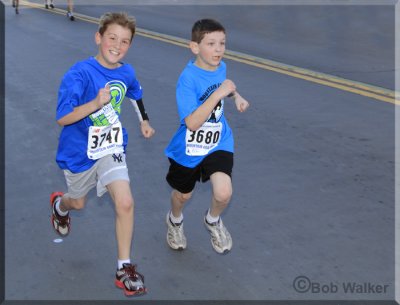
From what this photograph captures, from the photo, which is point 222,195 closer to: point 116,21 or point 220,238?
point 220,238

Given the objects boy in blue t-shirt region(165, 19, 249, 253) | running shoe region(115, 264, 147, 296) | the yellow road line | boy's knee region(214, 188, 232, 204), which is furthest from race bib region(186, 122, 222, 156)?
the yellow road line

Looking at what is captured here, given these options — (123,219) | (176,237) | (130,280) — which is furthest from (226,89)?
(130,280)

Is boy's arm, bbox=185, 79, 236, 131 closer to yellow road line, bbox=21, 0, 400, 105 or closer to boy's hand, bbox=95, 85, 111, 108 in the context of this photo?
boy's hand, bbox=95, 85, 111, 108

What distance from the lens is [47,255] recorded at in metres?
5.22

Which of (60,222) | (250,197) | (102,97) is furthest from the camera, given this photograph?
(250,197)

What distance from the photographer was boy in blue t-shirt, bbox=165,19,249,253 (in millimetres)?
4828

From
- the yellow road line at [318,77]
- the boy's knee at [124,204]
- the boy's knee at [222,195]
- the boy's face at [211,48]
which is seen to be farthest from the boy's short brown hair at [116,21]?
the yellow road line at [318,77]

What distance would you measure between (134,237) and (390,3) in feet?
55.1

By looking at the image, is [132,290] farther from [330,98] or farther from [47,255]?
[330,98]

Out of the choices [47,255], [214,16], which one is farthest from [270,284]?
[214,16]

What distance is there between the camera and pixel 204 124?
4.96m

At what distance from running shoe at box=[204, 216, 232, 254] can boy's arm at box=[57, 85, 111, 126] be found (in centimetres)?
125

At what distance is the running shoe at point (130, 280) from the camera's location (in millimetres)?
4531

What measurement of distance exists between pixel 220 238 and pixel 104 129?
43.2 inches
